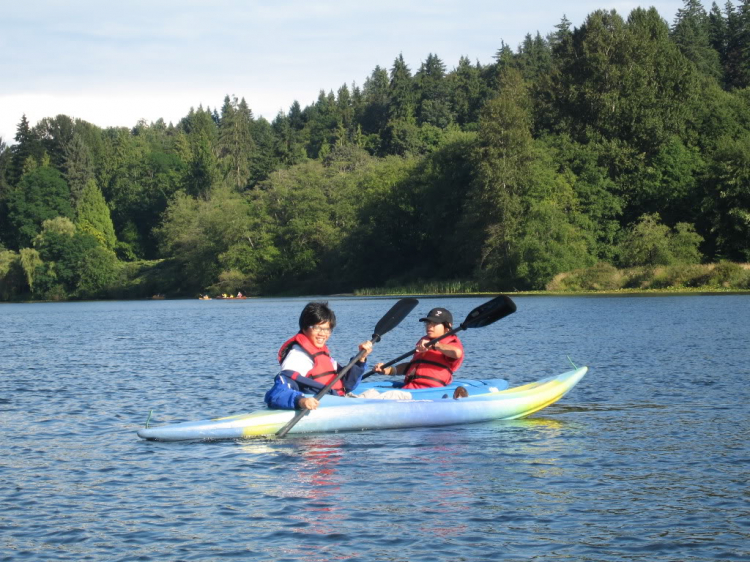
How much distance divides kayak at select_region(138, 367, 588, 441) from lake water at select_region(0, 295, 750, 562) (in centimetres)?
15

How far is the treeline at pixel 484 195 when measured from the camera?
5578 cm

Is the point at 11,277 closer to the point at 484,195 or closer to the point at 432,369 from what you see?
the point at 484,195

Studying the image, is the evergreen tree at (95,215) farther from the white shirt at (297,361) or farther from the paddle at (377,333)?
the white shirt at (297,361)

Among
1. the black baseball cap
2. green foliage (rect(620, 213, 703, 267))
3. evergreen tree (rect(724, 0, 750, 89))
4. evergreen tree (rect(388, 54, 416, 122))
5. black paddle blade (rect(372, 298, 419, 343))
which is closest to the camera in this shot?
the black baseball cap

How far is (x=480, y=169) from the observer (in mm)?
57188

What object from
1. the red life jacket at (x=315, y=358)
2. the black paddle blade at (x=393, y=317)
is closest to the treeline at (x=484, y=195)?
the black paddle blade at (x=393, y=317)

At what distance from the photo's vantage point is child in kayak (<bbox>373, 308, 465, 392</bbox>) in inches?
462

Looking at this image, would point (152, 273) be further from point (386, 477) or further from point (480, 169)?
point (386, 477)

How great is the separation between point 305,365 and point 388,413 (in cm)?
116

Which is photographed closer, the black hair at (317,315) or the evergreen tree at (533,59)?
the black hair at (317,315)

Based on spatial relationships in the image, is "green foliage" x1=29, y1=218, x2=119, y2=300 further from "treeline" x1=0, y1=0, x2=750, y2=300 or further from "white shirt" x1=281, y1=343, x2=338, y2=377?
"white shirt" x1=281, y1=343, x2=338, y2=377

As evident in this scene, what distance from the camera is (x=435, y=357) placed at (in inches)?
472

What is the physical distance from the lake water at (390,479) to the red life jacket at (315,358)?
0.72 m

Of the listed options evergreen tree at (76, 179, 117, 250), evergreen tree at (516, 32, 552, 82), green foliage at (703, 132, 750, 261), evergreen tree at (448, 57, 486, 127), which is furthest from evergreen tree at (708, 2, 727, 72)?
evergreen tree at (76, 179, 117, 250)
